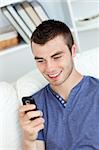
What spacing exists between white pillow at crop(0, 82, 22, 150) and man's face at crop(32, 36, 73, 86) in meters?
0.23

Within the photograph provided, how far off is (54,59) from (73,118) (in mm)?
267

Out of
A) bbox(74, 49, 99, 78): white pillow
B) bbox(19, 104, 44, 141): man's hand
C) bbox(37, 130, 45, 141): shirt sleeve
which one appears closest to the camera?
bbox(19, 104, 44, 141): man's hand

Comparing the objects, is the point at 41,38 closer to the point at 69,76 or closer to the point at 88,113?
the point at 69,76

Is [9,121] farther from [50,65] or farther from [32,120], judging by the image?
[50,65]

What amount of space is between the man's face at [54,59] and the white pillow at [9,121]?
0.76 ft

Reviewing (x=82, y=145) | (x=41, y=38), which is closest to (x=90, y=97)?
(x=82, y=145)

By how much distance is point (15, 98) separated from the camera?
157cm

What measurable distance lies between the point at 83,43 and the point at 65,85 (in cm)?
90

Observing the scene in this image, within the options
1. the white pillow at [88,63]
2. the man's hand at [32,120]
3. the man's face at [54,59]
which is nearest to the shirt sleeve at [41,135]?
the man's hand at [32,120]

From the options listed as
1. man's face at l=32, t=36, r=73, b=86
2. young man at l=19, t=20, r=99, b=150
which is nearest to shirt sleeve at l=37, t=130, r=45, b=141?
young man at l=19, t=20, r=99, b=150

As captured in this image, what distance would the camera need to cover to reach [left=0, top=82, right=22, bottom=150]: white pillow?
1523mm

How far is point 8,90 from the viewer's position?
1565 mm

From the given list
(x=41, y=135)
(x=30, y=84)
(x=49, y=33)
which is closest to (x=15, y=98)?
(x=30, y=84)

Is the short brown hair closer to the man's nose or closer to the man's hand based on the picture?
the man's nose
